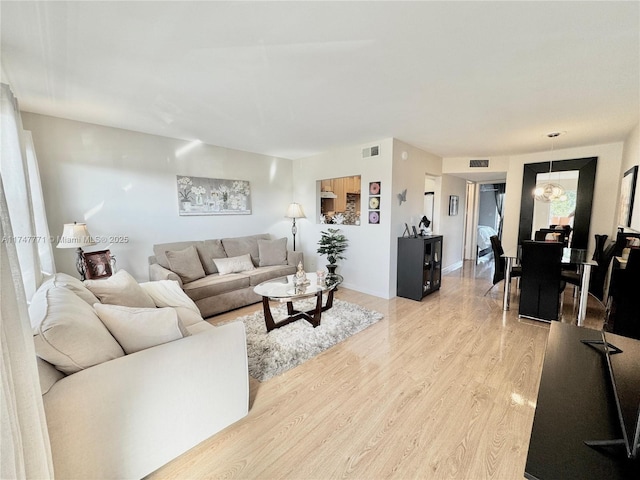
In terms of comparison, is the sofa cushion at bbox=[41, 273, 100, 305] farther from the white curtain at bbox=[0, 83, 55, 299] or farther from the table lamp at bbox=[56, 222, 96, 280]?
the table lamp at bbox=[56, 222, 96, 280]

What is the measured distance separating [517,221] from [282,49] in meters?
5.33

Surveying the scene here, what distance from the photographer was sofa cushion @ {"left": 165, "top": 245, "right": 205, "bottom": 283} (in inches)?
136

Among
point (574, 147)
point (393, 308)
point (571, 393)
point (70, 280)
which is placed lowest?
point (393, 308)

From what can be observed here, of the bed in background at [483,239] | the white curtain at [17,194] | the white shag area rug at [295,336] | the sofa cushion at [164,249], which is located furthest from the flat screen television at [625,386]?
the bed in background at [483,239]

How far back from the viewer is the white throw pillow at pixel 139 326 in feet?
4.67

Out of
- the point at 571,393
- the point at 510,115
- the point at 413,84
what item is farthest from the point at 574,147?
the point at 571,393

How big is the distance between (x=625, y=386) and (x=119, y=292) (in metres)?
2.86

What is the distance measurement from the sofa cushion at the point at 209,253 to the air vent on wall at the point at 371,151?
9.11 ft

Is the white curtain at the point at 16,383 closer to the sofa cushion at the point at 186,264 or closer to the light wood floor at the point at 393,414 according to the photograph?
the light wood floor at the point at 393,414

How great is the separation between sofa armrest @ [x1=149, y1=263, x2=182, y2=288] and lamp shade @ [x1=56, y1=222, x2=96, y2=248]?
2.42 feet

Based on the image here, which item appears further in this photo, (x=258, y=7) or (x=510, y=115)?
(x=510, y=115)

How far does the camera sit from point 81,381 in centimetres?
117

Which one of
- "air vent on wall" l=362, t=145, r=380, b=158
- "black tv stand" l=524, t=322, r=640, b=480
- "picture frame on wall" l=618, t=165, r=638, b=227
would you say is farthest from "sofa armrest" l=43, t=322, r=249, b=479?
"picture frame on wall" l=618, t=165, r=638, b=227

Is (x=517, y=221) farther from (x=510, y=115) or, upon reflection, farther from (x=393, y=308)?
(x=393, y=308)
